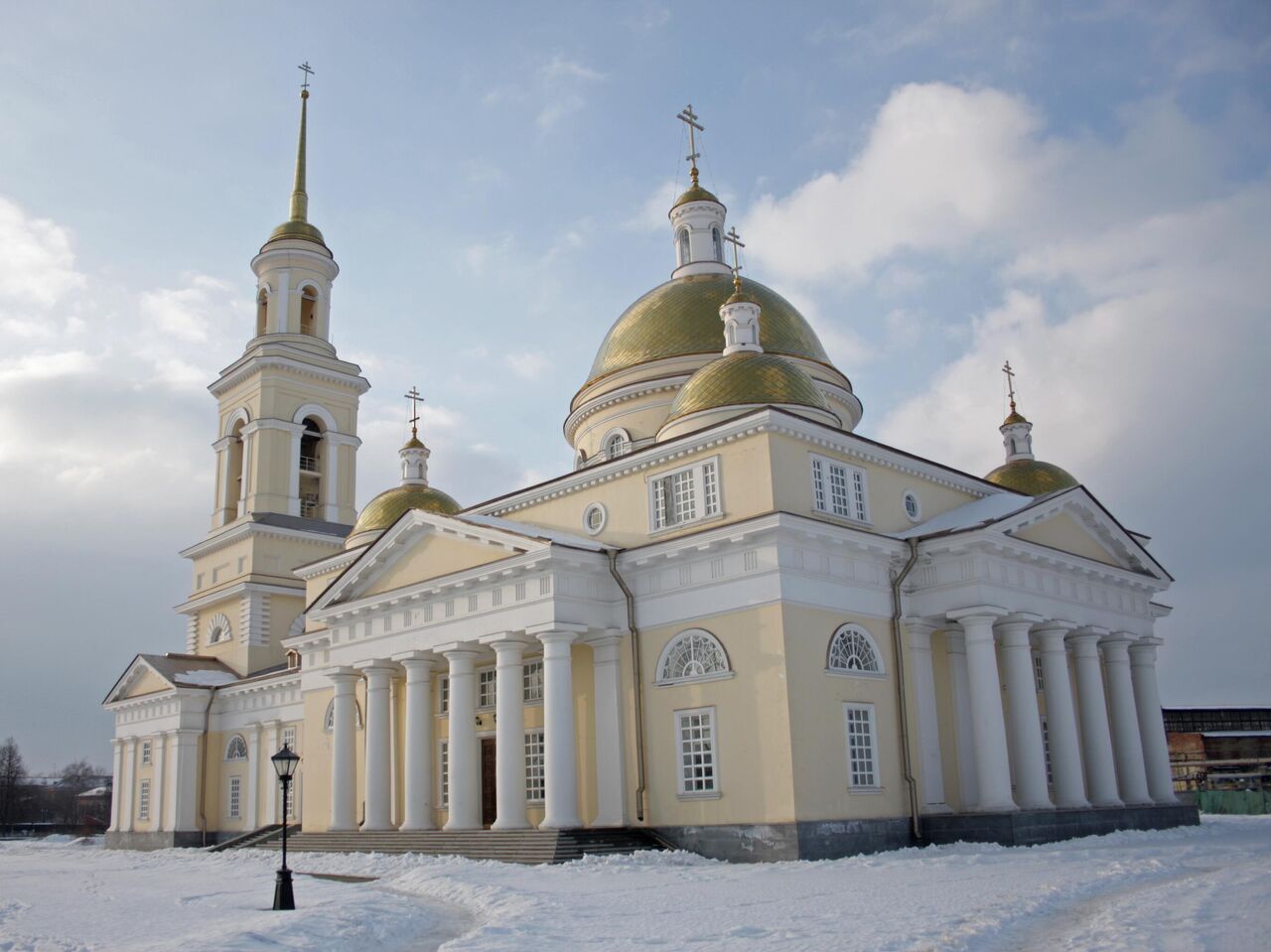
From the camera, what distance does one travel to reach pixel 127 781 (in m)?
39.9

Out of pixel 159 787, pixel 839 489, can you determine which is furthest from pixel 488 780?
pixel 159 787

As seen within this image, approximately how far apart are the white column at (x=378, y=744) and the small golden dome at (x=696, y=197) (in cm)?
1469

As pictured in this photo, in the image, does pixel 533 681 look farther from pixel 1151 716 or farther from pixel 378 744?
pixel 1151 716

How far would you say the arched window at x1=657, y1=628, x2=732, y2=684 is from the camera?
20.8 meters

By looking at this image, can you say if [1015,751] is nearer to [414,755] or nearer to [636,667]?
[636,667]

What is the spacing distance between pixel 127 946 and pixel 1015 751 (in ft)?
53.0

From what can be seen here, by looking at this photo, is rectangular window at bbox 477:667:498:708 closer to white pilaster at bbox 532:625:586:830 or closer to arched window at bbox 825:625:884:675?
white pilaster at bbox 532:625:586:830

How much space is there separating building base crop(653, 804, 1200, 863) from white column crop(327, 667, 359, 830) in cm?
825

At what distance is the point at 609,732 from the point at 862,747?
4.55 metres

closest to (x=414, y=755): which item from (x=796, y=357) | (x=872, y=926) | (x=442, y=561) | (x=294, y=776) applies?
(x=442, y=561)

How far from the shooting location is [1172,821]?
24.7 m

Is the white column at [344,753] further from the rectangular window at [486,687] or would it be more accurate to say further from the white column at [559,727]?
the white column at [559,727]

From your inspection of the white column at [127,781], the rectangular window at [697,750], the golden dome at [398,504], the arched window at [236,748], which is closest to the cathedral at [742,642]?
the rectangular window at [697,750]

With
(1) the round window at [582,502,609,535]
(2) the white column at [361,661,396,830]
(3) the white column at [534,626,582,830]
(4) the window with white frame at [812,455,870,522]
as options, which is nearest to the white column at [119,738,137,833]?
(2) the white column at [361,661,396,830]
